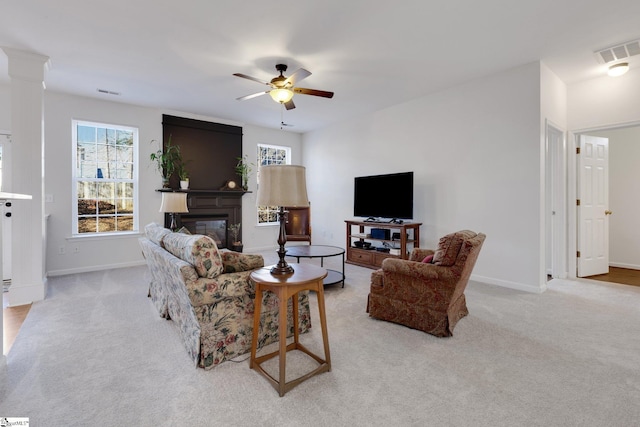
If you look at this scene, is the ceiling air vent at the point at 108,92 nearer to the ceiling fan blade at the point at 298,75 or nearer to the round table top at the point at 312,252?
the ceiling fan blade at the point at 298,75

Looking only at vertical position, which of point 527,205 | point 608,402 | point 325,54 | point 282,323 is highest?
point 325,54

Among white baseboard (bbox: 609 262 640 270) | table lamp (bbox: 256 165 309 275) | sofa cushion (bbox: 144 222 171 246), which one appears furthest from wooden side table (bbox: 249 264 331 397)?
white baseboard (bbox: 609 262 640 270)

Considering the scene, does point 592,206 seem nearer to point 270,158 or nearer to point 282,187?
point 282,187

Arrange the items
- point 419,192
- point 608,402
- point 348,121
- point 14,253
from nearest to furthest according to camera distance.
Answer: point 608,402
point 14,253
point 419,192
point 348,121

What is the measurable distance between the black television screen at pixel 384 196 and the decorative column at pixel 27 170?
14.4ft

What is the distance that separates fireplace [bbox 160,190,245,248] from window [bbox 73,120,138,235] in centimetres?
73

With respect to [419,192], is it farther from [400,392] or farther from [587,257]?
[400,392]

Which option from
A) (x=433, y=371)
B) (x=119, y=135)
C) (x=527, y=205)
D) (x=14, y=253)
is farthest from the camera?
(x=119, y=135)

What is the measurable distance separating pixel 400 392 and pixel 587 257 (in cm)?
430

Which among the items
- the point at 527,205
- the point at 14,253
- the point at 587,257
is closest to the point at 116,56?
the point at 14,253

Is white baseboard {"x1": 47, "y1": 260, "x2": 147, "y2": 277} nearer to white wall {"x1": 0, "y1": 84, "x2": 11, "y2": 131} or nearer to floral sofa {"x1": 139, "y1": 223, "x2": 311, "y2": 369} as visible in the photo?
white wall {"x1": 0, "y1": 84, "x2": 11, "y2": 131}

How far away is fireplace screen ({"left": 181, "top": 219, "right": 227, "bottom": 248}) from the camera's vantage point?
18.8 feet

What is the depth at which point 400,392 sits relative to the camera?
179 centimetres

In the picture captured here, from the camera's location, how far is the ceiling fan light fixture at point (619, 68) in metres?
3.66
